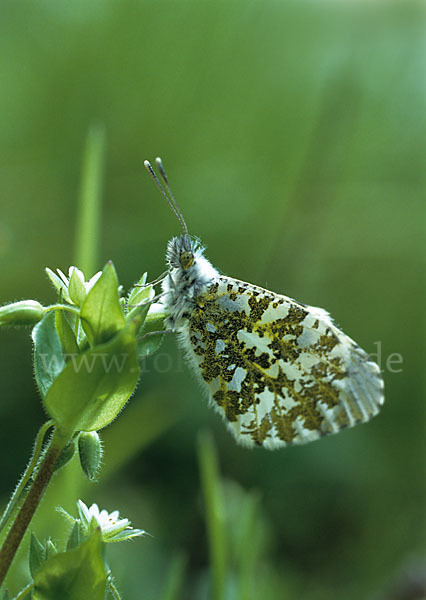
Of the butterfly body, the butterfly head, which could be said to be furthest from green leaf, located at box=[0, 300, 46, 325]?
the butterfly head

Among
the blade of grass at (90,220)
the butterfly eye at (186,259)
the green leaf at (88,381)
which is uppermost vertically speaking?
the blade of grass at (90,220)

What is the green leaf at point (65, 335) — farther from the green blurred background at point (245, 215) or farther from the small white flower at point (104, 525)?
the green blurred background at point (245, 215)

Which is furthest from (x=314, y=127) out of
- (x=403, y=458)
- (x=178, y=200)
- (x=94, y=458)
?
(x=94, y=458)

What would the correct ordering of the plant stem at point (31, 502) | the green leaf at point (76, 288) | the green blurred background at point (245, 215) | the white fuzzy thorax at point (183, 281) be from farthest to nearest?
the green blurred background at point (245, 215)
the white fuzzy thorax at point (183, 281)
the green leaf at point (76, 288)
the plant stem at point (31, 502)

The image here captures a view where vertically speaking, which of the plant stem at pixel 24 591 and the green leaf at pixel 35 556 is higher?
the green leaf at pixel 35 556

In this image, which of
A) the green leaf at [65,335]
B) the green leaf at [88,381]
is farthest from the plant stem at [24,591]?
the green leaf at [65,335]

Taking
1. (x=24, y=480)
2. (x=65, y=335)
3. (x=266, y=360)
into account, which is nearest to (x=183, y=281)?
(x=266, y=360)
